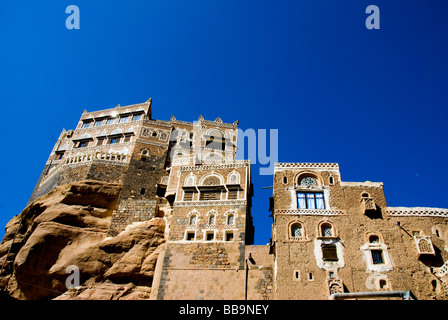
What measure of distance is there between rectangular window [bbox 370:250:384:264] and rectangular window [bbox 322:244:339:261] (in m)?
2.45

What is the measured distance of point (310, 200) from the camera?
2647cm

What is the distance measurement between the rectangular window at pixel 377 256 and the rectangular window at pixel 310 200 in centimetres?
475

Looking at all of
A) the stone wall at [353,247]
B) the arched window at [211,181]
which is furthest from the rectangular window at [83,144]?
the stone wall at [353,247]

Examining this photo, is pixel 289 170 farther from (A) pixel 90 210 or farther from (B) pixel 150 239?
(A) pixel 90 210

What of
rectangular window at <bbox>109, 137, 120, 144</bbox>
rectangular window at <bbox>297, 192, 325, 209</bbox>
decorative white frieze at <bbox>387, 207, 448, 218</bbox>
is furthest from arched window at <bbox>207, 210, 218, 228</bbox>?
rectangular window at <bbox>109, 137, 120, 144</bbox>

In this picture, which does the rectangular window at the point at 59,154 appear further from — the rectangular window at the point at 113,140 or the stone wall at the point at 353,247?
the stone wall at the point at 353,247

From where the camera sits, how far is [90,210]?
111ft

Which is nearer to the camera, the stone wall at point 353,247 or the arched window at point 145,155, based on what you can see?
the stone wall at point 353,247

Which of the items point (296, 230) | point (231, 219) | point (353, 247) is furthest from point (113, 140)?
point (353, 247)

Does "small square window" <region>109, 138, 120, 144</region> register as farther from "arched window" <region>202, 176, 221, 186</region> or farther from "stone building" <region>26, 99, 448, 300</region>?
"arched window" <region>202, 176, 221, 186</region>

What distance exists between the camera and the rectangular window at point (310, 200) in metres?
26.1

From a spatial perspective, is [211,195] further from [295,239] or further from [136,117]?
[136,117]
